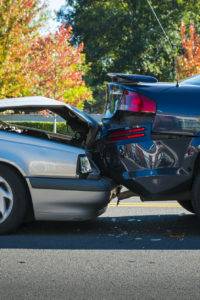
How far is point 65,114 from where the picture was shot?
24.2 ft

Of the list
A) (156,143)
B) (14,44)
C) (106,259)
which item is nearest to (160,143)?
(156,143)

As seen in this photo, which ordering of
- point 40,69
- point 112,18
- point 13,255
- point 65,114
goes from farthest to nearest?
point 112,18, point 40,69, point 65,114, point 13,255

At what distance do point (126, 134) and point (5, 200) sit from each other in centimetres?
130

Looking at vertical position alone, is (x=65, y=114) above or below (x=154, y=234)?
above

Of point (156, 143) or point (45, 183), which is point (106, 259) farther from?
point (156, 143)

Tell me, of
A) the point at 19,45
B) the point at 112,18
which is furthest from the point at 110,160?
the point at 112,18

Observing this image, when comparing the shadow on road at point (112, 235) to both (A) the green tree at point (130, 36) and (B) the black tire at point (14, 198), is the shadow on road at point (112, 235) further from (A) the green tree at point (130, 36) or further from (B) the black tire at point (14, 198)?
(A) the green tree at point (130, 36)

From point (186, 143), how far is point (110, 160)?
770 mm

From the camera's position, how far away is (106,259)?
555 cm

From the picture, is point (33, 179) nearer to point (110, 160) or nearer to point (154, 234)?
point (110, 160)

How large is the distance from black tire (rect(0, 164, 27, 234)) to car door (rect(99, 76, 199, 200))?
96 centimetres

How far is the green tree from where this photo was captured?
44250 mm

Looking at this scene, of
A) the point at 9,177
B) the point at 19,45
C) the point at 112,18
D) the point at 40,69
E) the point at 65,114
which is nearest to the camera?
the point at 9,177

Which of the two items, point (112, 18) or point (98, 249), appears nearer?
point (98, 249)
